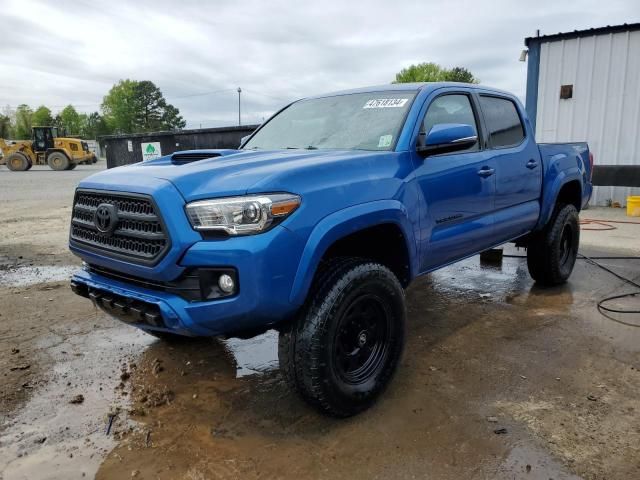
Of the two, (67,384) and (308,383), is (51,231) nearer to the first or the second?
(67,384)

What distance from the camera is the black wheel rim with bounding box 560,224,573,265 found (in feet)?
17.9

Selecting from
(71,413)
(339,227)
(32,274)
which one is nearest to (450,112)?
(339,227)

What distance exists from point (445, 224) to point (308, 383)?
1.54m

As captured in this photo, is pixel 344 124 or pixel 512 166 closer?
pixel 344 124

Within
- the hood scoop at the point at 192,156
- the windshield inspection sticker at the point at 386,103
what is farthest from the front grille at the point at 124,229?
the windshield inspection sticker at the point at 386,103

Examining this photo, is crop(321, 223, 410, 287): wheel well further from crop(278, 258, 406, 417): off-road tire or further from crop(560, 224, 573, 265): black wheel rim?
crop(560, 224, 573, 265): black wheel rim

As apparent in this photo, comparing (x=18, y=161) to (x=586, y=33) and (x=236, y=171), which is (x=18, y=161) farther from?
(x=236, y=171)

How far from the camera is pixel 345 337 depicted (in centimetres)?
286

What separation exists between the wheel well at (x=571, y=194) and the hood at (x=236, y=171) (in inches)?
120

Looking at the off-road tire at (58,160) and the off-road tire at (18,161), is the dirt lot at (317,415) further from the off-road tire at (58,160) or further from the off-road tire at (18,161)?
the off-road tire at (18,161)

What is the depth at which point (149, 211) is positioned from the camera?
252 cm

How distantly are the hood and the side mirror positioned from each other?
342mm

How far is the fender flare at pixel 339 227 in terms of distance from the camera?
97.7 inches

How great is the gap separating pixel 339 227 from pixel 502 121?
256 centimetres
